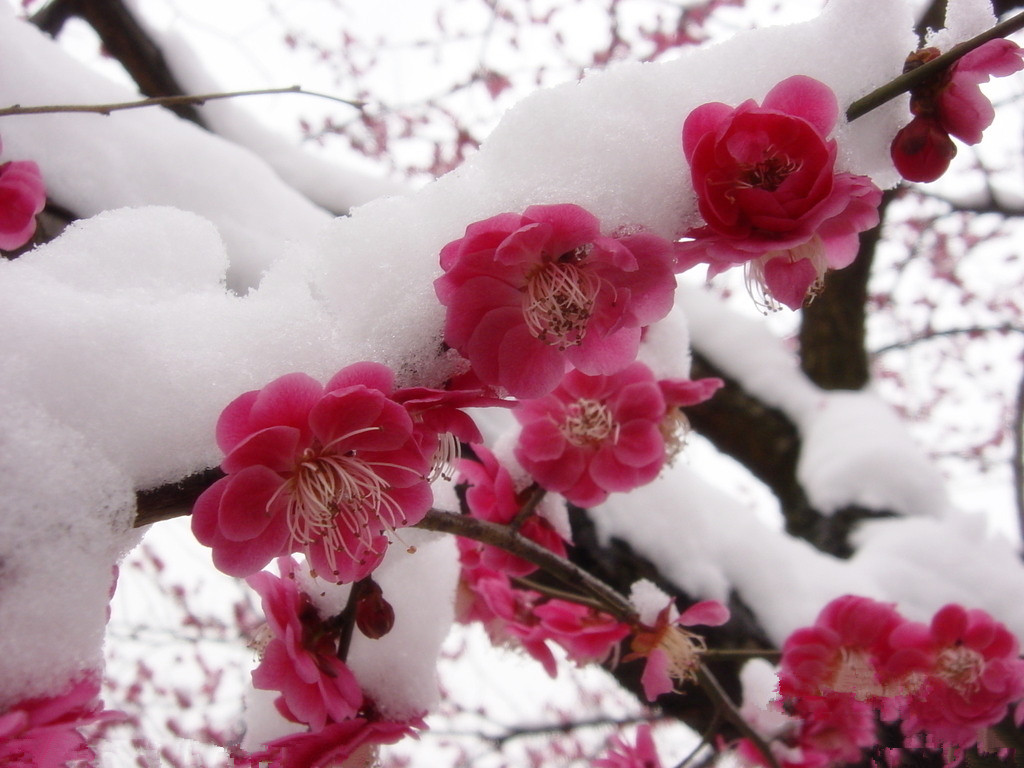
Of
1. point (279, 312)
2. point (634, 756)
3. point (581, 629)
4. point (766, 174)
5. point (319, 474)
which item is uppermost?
point (766, 174)

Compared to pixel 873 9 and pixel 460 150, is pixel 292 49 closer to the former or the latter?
pixel 460 150

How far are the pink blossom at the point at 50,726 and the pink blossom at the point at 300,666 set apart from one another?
0.22m

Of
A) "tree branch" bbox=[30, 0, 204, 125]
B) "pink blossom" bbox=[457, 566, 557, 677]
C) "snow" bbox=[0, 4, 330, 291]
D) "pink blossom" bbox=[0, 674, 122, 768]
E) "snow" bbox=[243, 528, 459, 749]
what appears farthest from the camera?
"tree branch" bbox=[30, 0, 204, 125]

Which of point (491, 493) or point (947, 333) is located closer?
point (491, 493)

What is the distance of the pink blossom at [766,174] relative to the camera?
62 cm

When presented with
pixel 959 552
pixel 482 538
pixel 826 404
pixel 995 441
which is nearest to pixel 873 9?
pixel 482 538

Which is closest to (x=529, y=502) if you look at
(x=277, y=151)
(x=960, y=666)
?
(x=960, y=666)

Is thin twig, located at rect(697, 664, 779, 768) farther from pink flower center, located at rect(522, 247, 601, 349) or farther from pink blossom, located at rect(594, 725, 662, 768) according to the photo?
pink flower center, located at rect(522, 247, 601, 349)

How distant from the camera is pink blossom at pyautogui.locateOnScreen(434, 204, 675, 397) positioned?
1.98ft

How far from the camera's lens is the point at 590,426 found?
3.58 feet

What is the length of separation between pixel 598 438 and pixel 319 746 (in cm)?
59

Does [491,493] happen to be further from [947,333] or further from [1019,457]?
[947,333]

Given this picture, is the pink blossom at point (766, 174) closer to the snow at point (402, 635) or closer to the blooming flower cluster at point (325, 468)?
the blooming flower cluster at point (325, 468)

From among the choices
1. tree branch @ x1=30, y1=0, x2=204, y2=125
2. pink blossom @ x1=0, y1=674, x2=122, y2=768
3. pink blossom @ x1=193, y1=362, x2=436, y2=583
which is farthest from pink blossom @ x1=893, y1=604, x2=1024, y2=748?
tree branch @ x1=30, y1=0, x2=204, y2=125
